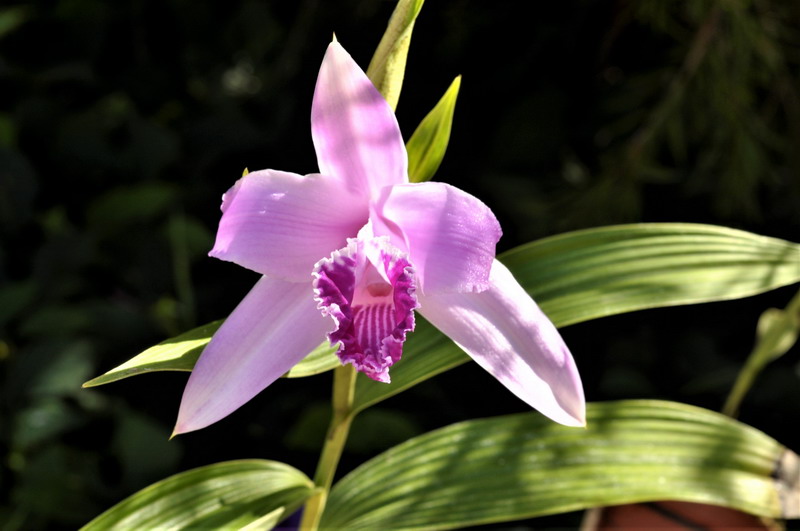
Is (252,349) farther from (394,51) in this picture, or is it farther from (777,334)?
(777,334)

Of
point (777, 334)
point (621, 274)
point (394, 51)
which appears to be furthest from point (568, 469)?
point (394, 51)

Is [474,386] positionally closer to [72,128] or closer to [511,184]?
[511,184]

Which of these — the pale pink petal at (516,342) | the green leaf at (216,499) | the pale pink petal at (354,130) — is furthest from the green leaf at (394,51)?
the green leaf at (216,499)

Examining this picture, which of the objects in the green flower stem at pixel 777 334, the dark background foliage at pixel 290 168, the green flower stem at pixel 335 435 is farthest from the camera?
the dark background foliage at pixel 290 168

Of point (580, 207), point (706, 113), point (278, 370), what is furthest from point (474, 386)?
point (278, 370)

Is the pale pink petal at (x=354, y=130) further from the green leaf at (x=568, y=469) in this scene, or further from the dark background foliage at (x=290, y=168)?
the dark background foliage at (x=290, y=168)

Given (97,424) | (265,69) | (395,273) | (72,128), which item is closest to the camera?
(395,273)

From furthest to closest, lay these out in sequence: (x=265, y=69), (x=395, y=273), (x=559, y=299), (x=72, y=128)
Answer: (x=265, y=69), (x=72, y=128), (x=559, y=299), (x=395, y=273)

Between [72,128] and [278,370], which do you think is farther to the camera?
[72,128]
